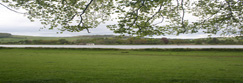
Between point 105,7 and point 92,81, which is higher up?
point 105,7

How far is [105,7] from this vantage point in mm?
12930

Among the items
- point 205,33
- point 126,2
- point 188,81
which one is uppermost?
point 126,2

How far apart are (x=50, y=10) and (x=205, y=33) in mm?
12171

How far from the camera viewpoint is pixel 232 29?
53.1 feet

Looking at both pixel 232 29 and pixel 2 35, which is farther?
pixel 2 35

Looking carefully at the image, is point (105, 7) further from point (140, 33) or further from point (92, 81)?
point (92, 81)

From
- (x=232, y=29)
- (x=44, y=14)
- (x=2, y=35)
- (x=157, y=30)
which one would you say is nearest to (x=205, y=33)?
(x=232, y=29)

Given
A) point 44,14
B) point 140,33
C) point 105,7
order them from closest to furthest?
point 140,33
point 44,14
point 105,7

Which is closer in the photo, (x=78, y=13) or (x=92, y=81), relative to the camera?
(x=92, y=81)

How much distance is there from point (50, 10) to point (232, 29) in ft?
49.1

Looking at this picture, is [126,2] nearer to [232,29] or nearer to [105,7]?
[105,7]

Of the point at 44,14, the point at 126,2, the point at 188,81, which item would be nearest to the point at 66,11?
the point at 44,14

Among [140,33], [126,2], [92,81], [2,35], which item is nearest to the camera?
[92,81]

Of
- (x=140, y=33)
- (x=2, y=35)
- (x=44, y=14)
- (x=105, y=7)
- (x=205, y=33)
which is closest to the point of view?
(x=140, y=33)
